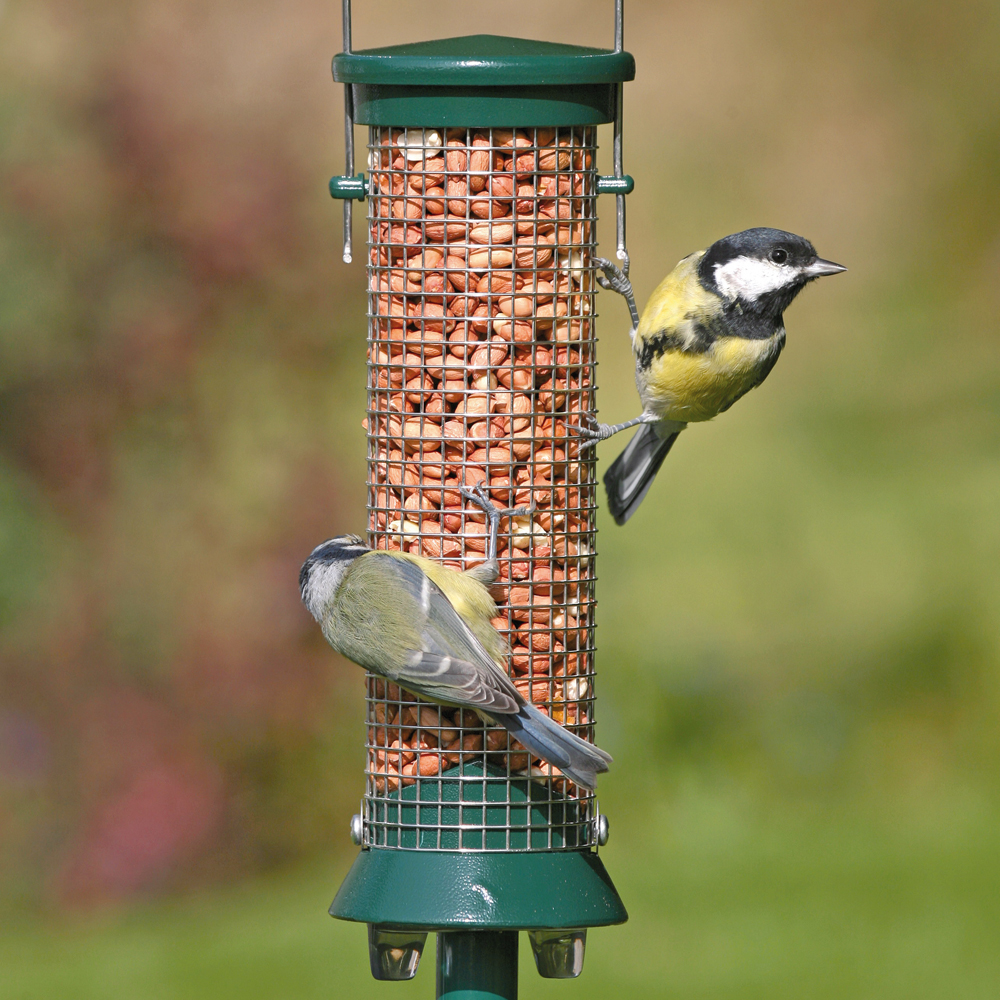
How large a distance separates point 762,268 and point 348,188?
3.84ft

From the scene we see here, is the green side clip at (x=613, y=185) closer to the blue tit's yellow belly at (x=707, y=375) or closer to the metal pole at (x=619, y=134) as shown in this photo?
the metal pole at (x=619, y=134)

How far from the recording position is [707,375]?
432cm

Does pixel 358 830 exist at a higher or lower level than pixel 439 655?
lower

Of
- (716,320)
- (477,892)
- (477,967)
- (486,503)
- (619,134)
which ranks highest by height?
(619,134)

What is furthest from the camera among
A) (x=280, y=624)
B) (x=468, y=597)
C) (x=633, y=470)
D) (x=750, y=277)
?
(x=280, y=624)

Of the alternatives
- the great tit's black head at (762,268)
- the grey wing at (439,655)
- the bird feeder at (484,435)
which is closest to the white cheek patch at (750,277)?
the great tit's black head at (762,268)

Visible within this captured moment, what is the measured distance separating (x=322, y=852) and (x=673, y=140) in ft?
15.1

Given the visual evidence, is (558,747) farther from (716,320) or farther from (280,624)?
(280,624)

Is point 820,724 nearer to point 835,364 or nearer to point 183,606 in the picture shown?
point 835,364

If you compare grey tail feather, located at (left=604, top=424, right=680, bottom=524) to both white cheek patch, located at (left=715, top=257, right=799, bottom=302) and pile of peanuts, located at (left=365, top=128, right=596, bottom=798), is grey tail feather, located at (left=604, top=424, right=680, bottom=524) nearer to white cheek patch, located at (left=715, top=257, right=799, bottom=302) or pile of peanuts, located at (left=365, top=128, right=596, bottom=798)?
white cheek patch, located at (left=715, top=257, right=799, bottom=302)

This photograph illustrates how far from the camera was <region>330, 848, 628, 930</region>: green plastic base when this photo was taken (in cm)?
340

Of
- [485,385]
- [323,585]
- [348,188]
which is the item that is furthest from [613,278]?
[323,585]

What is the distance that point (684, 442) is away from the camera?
936cm

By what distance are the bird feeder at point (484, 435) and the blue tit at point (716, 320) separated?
0.40 metres
